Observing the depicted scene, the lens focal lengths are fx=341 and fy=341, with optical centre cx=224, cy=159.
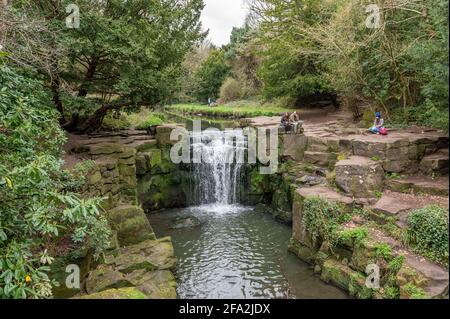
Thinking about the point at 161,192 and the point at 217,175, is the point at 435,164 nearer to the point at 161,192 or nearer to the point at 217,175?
the point at 217,175

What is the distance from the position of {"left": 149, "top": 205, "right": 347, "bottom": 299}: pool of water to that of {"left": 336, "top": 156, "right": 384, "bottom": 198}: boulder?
7.28 ft

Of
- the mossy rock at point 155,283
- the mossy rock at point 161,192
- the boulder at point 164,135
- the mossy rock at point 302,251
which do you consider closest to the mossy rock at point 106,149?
the mossy rock at point 161,192

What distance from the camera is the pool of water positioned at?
7367 millimetres

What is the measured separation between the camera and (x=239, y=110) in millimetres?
27875

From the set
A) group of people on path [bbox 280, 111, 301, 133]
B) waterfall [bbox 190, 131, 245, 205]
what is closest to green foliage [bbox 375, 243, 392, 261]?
group of people on path [bbox 280, 111, 301, 133]

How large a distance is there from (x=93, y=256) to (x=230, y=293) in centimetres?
297

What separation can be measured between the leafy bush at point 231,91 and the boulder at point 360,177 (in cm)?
2771

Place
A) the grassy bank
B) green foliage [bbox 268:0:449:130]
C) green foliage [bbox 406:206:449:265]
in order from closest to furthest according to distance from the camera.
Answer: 1. green foliage [bbox 406:206:449:265]
2. green foliage [bbox 268:0:449:130]
3. the grassy bank

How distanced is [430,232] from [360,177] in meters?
2.29

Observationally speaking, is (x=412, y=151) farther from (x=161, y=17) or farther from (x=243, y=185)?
(x=161, y=17)

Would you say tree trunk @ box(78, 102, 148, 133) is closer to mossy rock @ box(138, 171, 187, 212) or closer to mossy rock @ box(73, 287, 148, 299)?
mossy rock @ box(138, 171, 187, 212)

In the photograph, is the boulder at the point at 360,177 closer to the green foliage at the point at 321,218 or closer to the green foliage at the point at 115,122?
the green foliage at the point at 321,218

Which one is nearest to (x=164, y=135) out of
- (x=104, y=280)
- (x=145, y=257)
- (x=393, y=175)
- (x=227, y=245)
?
(x=227, y=245)
